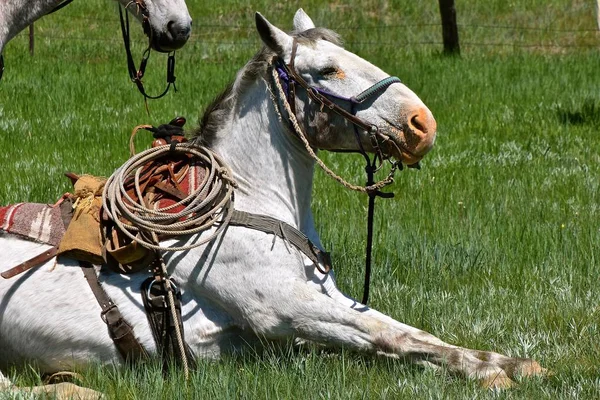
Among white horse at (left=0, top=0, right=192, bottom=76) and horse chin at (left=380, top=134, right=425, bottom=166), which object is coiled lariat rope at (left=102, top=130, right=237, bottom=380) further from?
white horse at (left=0, top=0, right=192, bottom=76)

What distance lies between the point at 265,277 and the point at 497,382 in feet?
3.54

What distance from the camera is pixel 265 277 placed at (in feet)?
14.3

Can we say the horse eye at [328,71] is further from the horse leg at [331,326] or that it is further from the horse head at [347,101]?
the horse leg at [331,326]

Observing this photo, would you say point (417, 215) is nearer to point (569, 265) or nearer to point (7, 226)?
point (569, 265)

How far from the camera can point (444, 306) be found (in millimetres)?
5363

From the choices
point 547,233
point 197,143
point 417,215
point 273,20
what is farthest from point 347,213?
point 273,20

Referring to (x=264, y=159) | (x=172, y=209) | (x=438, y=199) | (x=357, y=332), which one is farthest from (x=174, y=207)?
(x=438, y=199)

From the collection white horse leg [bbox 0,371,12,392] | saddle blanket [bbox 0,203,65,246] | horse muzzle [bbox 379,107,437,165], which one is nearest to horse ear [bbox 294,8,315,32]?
horse muzzle [bbox 379,107,437,165]

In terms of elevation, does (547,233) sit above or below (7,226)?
→ below

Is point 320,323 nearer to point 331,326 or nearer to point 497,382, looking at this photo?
point 331,326

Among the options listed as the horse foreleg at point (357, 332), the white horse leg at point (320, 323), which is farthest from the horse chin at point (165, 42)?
the horse foreleg at point (357, 332)

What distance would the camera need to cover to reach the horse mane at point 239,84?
4.68 metres

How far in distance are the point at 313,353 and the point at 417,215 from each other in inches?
141

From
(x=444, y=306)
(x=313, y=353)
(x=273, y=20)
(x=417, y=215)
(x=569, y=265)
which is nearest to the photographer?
(x=313, y=353)
